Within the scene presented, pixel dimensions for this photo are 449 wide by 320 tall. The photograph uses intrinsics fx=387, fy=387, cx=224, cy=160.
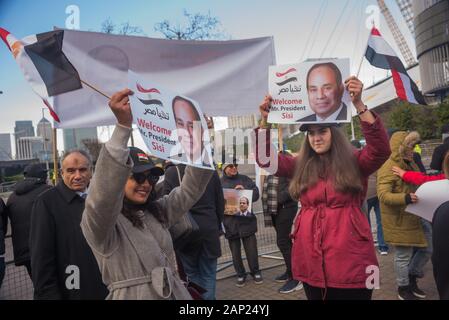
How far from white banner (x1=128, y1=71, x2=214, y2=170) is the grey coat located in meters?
0.20

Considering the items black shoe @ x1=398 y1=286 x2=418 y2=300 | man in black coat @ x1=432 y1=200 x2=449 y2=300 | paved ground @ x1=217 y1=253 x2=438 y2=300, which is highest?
man in black coat @ x1=432 y1=200 x2=449 y2=300

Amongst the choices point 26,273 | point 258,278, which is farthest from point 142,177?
point 26,273

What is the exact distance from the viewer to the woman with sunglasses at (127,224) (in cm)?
167

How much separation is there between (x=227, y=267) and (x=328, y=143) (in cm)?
388

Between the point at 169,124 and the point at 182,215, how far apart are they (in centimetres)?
58

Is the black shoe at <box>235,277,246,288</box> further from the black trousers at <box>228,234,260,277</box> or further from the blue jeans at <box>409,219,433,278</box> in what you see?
the blue jeans at <box>409,219,433,278</box>

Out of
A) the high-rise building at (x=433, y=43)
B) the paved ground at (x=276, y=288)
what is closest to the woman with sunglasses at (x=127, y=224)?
the paved ground at (x=276, y=288)

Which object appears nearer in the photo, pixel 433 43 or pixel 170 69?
pixel 170 69

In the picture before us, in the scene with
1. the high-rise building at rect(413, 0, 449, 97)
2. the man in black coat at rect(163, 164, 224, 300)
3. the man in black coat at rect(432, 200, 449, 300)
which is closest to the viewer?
the man in black coat at rect(432, 200, 449, 300)

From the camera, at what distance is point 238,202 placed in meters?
5.34

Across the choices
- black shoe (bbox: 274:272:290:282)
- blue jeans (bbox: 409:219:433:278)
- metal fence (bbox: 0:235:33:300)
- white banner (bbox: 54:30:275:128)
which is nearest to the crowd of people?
blue jeans (bbox: 409:219:433:278)

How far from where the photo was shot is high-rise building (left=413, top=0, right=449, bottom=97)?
158ft

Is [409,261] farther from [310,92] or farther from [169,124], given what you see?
[169,124]

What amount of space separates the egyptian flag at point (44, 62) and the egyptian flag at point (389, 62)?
253cm
